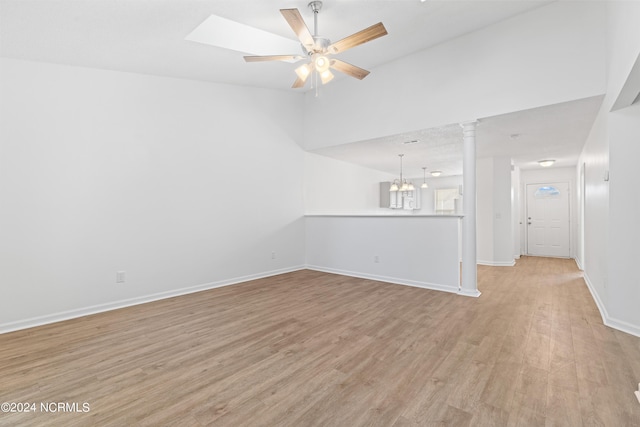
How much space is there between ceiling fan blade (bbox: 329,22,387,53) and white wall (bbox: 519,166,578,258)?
7.38m

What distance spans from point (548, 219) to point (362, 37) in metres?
7.68

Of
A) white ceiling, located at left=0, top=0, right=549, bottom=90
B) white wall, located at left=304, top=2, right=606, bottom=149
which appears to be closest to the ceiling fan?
white ceiling, located at left=0, top=0, right=549, bottom=90

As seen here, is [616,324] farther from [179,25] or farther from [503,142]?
[179,25]

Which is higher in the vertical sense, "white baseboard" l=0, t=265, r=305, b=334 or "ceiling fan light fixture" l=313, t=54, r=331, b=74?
"ceiling fan light fixture" l=313, t=54, r=331, b=74

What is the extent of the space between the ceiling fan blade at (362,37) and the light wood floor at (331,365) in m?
2.68

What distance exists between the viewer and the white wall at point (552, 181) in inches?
286

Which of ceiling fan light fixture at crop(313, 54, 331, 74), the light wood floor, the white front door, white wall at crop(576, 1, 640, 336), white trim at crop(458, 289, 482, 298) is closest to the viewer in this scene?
the light wood floor

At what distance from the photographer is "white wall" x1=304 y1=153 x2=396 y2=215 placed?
612 centimetres

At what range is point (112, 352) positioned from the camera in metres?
2.44

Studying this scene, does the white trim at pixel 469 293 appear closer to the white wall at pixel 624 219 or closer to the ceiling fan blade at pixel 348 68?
the white wall at pixel 624 219

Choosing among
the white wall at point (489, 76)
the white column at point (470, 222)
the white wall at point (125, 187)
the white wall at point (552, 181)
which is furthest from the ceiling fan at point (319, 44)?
the white wall at point (552, 181)

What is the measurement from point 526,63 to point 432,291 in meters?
3.04

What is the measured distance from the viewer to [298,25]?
2521 mm

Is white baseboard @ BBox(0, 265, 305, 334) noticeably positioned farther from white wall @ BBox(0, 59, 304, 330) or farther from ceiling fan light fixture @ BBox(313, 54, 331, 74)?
ceiling fan light fixture @ BBox(313, 54, 331, 74)
